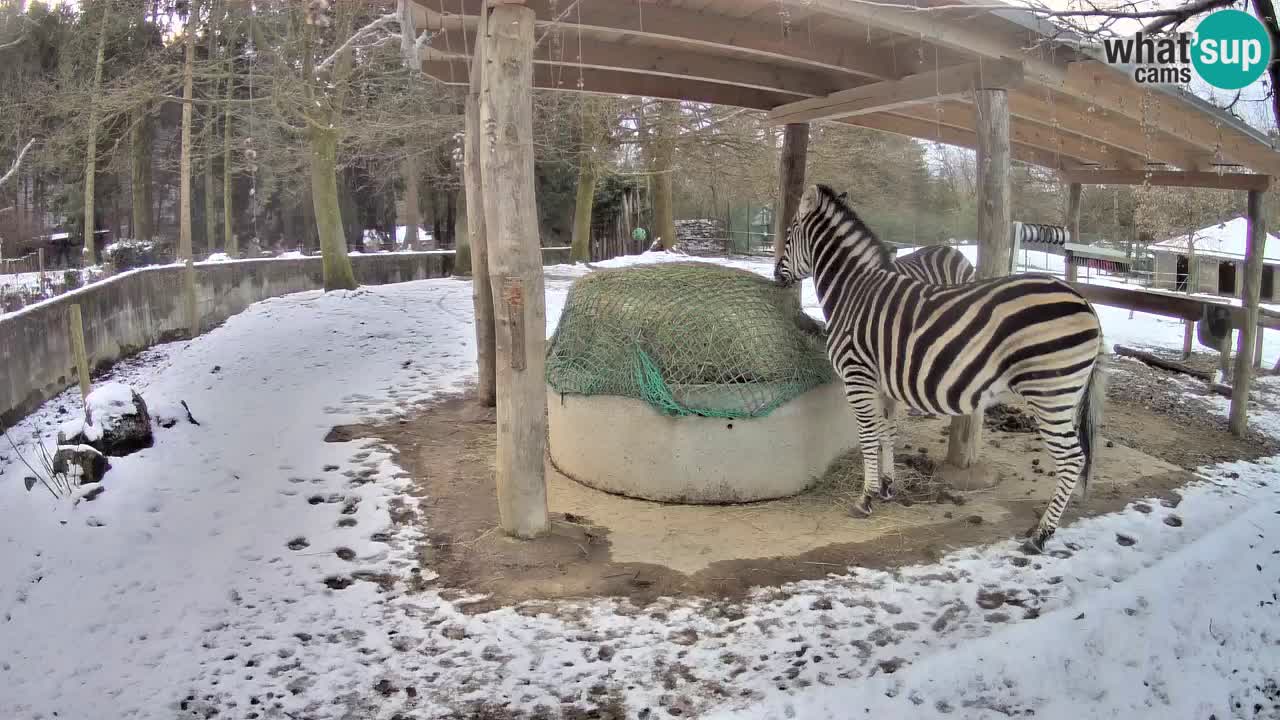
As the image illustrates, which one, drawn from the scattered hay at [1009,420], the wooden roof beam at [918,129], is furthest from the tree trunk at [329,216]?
the scattered hay at [1009,420]

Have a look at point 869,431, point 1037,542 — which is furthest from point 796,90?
point 1037,542

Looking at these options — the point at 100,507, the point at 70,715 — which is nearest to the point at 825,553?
the point at 70,715

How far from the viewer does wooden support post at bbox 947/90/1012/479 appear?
6.02 m

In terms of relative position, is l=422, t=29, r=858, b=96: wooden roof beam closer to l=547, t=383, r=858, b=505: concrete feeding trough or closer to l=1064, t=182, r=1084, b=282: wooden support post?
l=547, t=383, r=858, b=505: concrete feeding trough

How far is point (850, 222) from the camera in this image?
19.3 feet

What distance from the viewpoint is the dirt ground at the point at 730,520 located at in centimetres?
451

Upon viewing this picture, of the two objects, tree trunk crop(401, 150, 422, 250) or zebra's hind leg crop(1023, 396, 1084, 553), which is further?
tree trunk crop(401, 150, 422, 250)

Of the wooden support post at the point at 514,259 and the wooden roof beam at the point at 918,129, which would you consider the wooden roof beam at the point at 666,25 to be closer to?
the wooden support post at the point at 514,259

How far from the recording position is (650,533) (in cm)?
514

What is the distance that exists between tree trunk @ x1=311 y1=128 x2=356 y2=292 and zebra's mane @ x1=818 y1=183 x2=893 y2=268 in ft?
36.2

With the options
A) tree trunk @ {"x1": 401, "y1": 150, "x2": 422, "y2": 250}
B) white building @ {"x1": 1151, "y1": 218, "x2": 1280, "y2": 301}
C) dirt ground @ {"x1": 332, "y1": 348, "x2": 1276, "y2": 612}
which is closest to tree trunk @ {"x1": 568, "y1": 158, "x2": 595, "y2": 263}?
tree trunk @ {"x1": 401, "y1": 150, "x2": 422, "y2": 250}

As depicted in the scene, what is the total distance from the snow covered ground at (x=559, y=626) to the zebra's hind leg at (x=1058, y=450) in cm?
19

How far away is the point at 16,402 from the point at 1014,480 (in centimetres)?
864

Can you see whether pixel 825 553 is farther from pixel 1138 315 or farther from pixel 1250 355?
pixel 1138 315
